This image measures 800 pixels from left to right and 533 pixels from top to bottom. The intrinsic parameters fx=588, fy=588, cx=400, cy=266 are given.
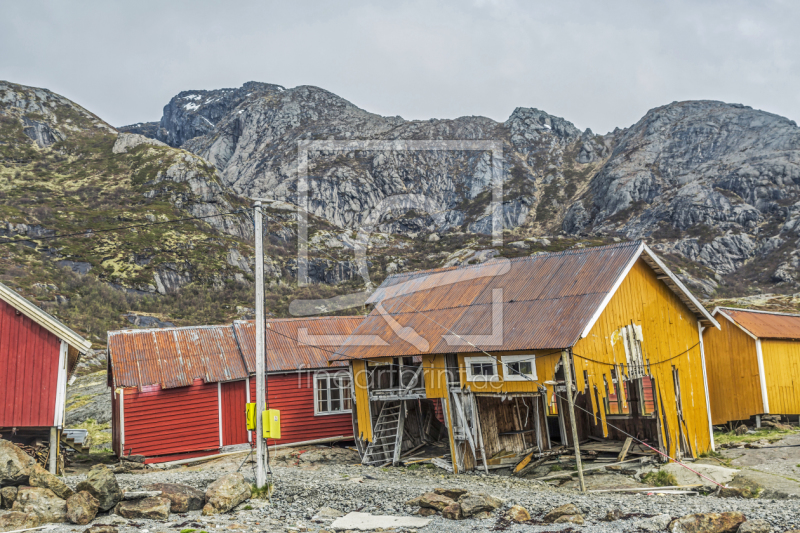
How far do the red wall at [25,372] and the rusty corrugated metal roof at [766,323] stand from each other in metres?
25.4

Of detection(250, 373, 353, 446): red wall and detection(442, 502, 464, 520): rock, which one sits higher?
detection(250, 373, 353, 446): red wall

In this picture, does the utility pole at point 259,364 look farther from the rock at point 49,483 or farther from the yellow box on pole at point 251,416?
the rock at point 49,483

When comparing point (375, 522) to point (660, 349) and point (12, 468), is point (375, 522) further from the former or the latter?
point (660, 349)

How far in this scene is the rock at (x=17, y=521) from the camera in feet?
34.6

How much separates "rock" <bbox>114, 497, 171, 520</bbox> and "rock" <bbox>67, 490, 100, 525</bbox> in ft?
1.59

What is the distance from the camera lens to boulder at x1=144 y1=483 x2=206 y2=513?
12445 mm

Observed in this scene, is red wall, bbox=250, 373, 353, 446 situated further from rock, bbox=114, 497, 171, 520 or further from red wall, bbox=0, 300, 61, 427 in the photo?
rock, bbox=114, 497, 171, 520

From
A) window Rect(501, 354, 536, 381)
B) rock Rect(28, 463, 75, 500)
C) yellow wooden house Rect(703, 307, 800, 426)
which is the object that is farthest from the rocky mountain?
rock Rect(28, 463, 75, 500)

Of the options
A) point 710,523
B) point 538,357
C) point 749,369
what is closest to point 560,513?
A: point 710,523

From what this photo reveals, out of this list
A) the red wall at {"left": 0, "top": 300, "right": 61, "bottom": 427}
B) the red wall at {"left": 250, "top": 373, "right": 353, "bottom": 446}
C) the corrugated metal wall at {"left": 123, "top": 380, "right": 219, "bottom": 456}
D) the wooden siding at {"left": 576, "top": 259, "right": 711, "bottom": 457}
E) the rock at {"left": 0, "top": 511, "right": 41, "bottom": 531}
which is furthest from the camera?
the red wall at {"left": 250, "top": 373, "right": 353, "bottom": 446}

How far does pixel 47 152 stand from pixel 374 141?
330 feet

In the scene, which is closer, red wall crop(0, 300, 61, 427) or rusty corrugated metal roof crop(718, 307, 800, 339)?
red wall crop(0, 300, 61, 427)

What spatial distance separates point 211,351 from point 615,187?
12905cm


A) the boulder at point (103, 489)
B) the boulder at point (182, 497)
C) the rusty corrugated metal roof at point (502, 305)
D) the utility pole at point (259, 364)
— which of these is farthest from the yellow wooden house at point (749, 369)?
the boulder at point (103, 489)
